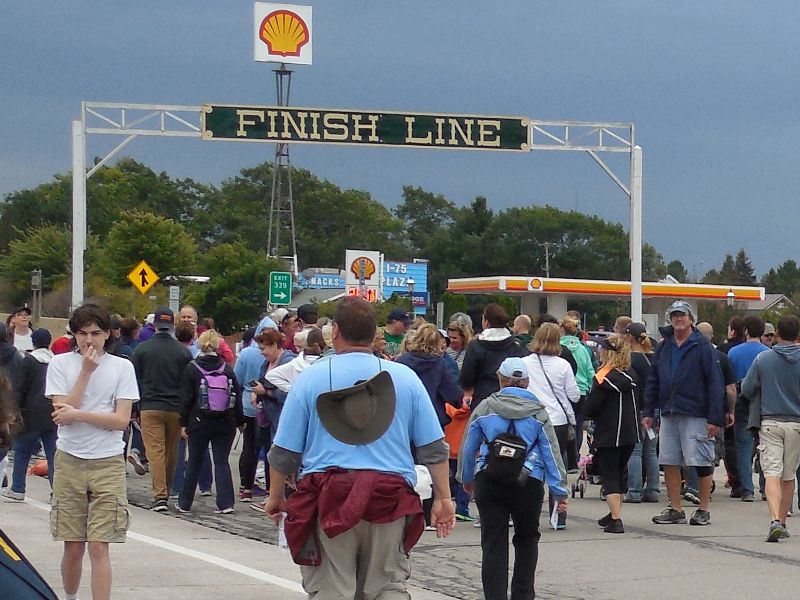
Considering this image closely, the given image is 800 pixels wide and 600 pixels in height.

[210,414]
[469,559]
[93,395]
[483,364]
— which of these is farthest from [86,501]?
[210,414]

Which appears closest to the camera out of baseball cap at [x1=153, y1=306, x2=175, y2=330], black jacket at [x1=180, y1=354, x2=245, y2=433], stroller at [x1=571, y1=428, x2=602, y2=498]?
black jacket at [x1=180, y1=354, x2=245, y2=433]

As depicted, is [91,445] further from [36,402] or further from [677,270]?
[677,270]

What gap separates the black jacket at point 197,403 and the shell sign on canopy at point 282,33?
31.5 m

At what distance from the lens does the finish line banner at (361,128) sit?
28.5 m

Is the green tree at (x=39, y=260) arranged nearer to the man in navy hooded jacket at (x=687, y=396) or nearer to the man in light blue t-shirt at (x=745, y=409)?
the man in light blue t-shirt at (x=745, y=409)

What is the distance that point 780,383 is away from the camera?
38.5 feet

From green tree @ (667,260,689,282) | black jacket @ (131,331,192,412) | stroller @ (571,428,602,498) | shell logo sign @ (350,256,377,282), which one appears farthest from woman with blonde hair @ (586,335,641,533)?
green tree @ (667,260,689,282)

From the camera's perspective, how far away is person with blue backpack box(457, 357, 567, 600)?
8.18 metres

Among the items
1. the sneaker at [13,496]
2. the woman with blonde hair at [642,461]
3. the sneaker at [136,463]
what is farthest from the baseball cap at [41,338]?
the woman with blonde hair at [642,461]

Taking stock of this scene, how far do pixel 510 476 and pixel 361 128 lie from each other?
70.9ft

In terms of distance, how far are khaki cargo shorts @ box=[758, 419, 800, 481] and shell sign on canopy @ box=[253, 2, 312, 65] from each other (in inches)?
1343

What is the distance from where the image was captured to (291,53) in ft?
147

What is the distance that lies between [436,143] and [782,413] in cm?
1836

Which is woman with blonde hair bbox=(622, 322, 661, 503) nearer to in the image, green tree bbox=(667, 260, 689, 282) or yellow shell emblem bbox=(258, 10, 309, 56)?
yellow shell emblem bbox=(258, 10, 309, 56)
